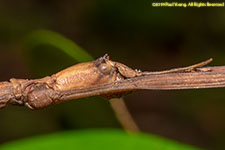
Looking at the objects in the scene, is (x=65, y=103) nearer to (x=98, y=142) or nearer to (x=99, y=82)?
(x=98, y=142)

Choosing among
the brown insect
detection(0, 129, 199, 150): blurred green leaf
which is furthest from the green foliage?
the brown insect

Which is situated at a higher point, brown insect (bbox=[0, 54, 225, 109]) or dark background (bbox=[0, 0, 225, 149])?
dark background (bbox=[0, 0, 225, 149])

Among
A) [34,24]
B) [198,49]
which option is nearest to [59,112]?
[34,24]

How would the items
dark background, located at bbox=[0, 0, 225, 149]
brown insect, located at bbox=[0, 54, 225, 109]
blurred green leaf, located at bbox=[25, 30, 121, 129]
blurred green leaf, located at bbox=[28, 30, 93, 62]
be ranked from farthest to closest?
1. dark background, located at bbox=[0, 0, 225, 149]
2. blurred green leaf, located at bbox=[25, 30, 121, 129]
3. blurred green leaf, located at bbox=[28, 30, 93, 62]
4. brown insect, located at bbox=[0, 54, 225, 109]

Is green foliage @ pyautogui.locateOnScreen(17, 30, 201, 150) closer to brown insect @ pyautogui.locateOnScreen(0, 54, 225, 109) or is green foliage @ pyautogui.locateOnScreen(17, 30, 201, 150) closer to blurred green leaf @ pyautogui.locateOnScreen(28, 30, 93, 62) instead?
blurred green leaf @ pyautogui.locateOnScreen(28, 30, 93, 62)

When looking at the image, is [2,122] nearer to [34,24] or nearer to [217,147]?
[34,24]

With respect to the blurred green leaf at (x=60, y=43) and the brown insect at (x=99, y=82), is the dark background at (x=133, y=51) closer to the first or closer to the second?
the blurred green leaf at (x=60, y=43)

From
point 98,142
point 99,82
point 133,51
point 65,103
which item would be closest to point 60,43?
point 98,142
